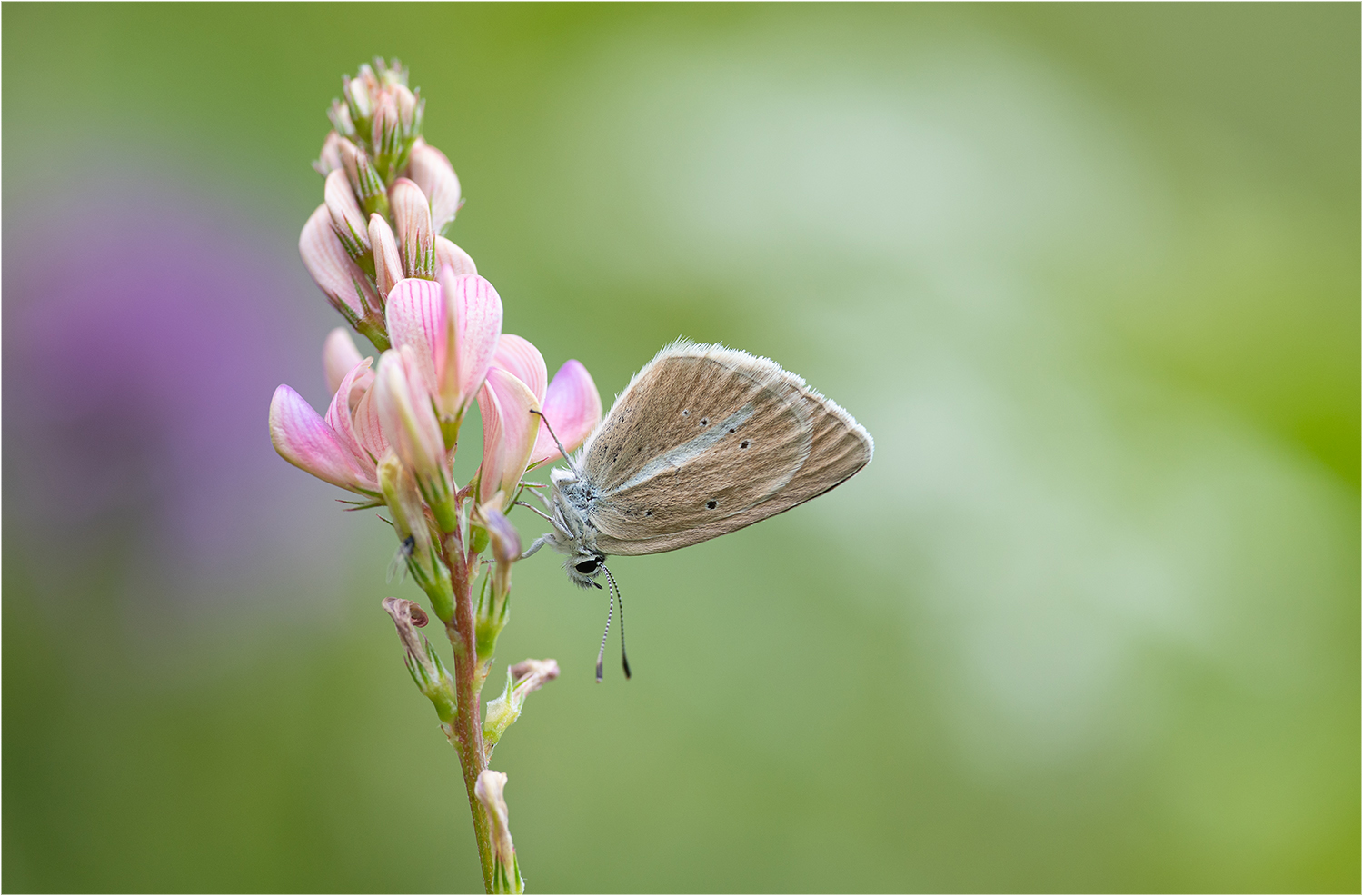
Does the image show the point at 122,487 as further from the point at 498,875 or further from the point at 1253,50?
the point at 1253,50

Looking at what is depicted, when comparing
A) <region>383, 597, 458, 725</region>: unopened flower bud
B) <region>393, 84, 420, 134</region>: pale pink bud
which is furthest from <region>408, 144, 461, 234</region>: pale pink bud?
<region>383, 597, 458, 725</region>: unopened flower bud

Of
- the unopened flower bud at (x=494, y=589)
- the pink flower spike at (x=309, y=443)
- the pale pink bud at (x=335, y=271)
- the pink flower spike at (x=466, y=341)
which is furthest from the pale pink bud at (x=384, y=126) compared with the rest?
the unopened flower bud at (x=494, y=589)

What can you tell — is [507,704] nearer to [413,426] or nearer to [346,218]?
[413,426]

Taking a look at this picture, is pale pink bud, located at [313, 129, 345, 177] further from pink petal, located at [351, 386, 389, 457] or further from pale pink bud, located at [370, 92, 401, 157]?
pink petal, located at [351, 386, 389, 457]

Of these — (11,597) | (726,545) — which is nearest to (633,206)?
(726,545)

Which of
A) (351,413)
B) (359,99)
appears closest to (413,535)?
(351,413)
